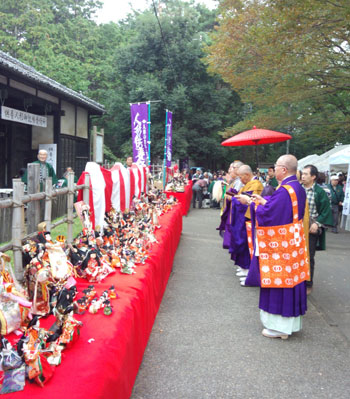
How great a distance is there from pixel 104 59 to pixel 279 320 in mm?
29198

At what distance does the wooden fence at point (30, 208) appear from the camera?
2764 millimetres

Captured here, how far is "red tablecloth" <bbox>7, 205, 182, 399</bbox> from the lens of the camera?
1.75 metres

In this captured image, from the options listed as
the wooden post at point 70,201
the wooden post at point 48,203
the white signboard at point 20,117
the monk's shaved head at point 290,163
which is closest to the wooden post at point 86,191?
the wooden post at point 70,201

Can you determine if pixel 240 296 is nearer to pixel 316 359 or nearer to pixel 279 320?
pixel 279 320

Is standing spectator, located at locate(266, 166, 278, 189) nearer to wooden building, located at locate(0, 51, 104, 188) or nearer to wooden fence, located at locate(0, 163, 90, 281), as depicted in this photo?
wooden fence, located at locate(0, 163, 90, 281)

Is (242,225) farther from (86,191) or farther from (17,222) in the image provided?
(17,222)

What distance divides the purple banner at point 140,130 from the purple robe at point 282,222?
9.12 meters

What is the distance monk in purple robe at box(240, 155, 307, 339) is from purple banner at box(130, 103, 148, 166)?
9073mm

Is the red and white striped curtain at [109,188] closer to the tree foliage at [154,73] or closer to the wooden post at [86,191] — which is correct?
the wooden post at [86,191]

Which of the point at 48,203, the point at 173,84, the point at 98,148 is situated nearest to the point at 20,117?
the point at 98,148

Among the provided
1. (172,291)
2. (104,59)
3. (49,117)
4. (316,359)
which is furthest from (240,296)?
(104,59)

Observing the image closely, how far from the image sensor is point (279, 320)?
377cm

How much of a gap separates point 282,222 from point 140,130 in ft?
31.3

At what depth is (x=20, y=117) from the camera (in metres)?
10.2
